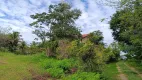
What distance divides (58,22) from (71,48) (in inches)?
448

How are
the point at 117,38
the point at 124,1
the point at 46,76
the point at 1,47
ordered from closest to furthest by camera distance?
the point at 124,1
the point at 46,76
the point at 1,47
the point at 117,38

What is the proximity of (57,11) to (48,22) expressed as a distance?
6.07 feet

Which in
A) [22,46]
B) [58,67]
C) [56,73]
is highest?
[22,46]

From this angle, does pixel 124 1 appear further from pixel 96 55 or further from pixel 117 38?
pixel 117 38

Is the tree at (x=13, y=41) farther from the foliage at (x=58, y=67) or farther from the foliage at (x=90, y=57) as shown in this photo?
the foliage at (x=90, y=57)

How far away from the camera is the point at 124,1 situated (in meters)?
14.6

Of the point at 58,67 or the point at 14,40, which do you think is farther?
the point at 14,40

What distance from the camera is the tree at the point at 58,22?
30.6 meters

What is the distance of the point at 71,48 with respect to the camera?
66.5ft

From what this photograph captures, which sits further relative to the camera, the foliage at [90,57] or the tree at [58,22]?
the tree at [58,22]

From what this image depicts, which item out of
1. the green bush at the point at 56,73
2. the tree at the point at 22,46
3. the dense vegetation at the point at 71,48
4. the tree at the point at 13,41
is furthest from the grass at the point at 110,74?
the tree at the point at 13,41

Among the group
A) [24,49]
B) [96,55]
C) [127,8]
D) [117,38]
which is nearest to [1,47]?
[24,49]

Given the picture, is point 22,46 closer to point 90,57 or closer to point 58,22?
point 58,22

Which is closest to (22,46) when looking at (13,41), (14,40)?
(14,40)
